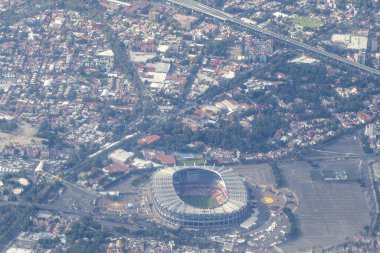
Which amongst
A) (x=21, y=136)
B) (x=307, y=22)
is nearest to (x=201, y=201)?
(x=21, y=136)

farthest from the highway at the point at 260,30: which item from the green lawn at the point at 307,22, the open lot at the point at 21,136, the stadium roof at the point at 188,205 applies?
the open lot at the point at 21,136

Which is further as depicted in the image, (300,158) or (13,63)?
(13,63)

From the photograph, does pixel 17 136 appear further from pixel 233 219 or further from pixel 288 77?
pixel 288 77

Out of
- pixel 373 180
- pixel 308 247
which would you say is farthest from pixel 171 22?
pixel 308 247

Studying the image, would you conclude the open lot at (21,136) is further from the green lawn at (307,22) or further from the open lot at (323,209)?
the green lawn at (307,22)

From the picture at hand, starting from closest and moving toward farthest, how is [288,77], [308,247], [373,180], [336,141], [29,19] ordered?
[308,247]
[373,180]
[336,141]
[288,77]
[29,19]

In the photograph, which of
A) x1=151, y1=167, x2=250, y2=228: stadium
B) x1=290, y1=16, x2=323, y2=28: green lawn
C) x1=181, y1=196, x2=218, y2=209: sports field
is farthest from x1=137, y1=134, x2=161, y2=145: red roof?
x1=290, y1=16, x2=323, y2=28: green lawn

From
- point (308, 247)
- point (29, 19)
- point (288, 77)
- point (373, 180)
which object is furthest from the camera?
point (29, 19)

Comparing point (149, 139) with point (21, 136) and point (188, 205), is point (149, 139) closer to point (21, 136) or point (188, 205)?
point (21, 136)
